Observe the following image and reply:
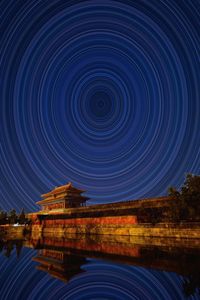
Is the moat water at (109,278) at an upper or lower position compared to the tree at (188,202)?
lower

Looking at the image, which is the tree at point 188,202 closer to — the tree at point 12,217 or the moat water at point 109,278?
the moat water at point 109,278

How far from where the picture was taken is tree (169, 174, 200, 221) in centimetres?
1619

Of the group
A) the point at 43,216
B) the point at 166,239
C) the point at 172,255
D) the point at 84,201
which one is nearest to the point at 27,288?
the point at 172,255

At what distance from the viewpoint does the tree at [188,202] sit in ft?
53.1

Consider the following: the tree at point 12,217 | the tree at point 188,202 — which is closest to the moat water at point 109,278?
the tree at point 188,202

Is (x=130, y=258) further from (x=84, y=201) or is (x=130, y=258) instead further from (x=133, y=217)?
(x=84, y=201)

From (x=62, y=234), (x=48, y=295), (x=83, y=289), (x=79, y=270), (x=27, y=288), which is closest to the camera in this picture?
(x=48, y=295)

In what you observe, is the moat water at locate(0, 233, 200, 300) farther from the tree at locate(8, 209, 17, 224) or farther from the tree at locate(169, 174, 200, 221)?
the tree at locate(8, 209, 17, 224)

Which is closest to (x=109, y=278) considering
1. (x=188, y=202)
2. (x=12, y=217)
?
(x=188, y=202)

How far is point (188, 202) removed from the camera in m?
16.6

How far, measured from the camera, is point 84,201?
4425cm

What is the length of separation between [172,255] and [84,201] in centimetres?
3324

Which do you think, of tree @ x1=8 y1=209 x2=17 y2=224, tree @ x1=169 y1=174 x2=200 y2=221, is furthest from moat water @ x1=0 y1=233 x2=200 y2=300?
tree @ x1=8 y1=209 x2=17 y2=224

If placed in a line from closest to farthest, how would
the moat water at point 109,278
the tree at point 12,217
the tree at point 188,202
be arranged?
the moat water at point 109,278 < the tree at point 188,202 < the tree at point 12,217
